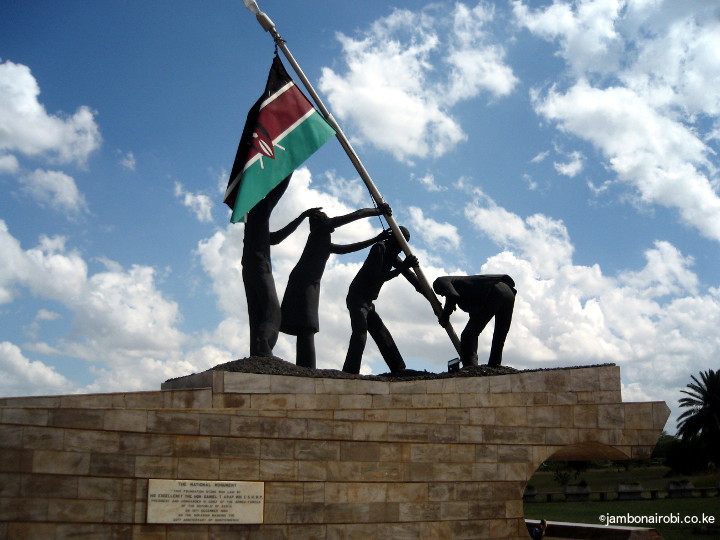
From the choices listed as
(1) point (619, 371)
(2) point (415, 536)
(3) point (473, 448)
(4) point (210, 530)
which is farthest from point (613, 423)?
(4) point (210, 530)

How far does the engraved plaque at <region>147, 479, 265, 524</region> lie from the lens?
985 cm

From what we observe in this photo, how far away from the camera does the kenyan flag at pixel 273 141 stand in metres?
13.6

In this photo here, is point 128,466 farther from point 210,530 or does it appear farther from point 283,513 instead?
point 283,513

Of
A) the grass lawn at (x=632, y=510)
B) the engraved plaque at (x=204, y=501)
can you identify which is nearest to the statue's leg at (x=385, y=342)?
the engraved plaque at (x=204, y=501)

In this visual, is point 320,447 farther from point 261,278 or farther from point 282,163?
point 282,163

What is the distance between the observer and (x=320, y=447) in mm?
10961

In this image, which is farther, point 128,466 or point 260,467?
point 260,467

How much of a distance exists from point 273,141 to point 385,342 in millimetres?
4503

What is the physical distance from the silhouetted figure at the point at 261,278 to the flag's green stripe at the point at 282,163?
0.51 metres

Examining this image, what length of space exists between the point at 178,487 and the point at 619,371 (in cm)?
766

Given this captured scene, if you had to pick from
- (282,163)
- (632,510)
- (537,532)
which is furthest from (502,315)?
(632,510)

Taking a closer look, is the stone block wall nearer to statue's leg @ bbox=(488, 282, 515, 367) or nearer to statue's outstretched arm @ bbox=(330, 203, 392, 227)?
statue's leg @ bbox=(488, 282, 515, 367)

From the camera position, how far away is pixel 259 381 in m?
12.1

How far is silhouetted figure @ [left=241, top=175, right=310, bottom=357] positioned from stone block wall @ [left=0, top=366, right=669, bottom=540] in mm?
1370
